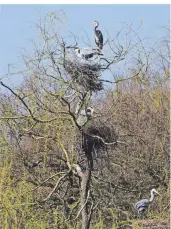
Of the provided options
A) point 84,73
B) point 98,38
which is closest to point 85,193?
point 84,73

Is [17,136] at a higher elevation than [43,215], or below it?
higher

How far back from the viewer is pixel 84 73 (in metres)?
4.01

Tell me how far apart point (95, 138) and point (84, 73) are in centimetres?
54

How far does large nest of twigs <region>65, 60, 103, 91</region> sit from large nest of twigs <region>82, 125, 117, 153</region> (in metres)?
0.34

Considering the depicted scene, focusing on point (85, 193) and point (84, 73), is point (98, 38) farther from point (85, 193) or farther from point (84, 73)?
point (85, 193)

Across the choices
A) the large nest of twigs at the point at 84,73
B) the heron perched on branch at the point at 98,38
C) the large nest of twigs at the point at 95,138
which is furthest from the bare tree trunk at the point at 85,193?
the heron perched on branch at the point at 98,38

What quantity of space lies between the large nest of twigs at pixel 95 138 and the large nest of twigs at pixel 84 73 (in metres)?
0.34

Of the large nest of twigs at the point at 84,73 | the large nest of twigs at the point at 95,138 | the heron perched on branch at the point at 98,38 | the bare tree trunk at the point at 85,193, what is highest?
the heron perched on branch at the point at 98,38

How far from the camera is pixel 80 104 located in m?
4.07

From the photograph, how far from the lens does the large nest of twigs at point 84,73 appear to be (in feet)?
13.0

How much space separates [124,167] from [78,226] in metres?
1.41

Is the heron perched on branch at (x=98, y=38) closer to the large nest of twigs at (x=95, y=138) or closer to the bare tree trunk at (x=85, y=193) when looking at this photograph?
the large nest of twigs at (x=95, y=138)

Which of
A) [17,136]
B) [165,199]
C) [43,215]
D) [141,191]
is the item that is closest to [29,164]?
[17,136]

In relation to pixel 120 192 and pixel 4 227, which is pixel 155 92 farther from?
pixel 4 227
